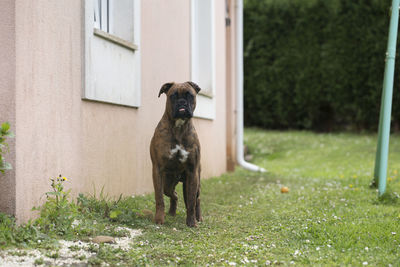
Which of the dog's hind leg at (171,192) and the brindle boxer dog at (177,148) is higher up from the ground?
the brindle boxer dog at (177,148)

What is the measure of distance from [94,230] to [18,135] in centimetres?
95

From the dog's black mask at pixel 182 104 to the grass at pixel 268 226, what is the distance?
101 cm

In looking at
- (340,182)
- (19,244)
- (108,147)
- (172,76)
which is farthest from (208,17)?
(19,244)

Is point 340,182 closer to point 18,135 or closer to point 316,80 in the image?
point 18,135

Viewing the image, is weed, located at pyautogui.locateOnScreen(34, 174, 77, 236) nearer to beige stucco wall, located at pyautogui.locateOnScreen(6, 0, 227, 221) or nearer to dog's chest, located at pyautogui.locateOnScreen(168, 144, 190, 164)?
beige stucco wall, located at pyautogui.locateOnScreen(6, 0, 227, 221)

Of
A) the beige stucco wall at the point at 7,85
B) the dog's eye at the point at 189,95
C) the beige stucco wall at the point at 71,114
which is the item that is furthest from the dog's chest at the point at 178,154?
the beige stucco wall at the point at 7,85

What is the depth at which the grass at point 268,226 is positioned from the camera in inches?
137

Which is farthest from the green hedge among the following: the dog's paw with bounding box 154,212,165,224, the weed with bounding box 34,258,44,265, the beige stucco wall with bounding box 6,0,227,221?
the weed with bounding box 34,258,44,265

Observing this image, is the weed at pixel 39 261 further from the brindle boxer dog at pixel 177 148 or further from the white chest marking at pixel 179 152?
the white chest marking at pixel 179 152

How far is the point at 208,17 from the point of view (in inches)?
372

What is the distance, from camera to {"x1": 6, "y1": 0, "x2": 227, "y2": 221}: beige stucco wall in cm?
382

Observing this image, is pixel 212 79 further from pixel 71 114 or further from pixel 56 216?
pixel 56 216

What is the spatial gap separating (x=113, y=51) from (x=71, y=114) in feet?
3.67

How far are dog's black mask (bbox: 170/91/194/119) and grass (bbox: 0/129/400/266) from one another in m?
1.01
